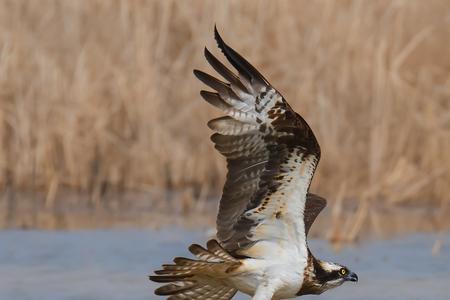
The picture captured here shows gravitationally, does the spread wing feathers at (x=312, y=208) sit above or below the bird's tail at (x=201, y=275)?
above

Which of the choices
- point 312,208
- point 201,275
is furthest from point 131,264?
point 201,275

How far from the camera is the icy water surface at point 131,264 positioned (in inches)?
354

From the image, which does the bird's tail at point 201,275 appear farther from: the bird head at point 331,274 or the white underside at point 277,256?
the bird head at point 331,274

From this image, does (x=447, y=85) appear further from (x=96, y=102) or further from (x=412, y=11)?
(x=96, y=102)

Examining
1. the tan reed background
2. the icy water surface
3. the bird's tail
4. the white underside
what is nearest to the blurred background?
the tan reed background

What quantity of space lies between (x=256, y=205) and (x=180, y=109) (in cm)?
451

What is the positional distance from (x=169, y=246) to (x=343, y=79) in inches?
98.1

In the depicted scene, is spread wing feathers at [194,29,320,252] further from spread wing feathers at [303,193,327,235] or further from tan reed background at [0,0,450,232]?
tan reed background at [0,0,450,232]

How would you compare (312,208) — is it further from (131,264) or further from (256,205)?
(131,264)

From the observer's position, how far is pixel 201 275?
734 centimetres

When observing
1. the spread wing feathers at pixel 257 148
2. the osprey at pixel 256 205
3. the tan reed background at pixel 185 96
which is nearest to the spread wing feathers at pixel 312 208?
the osprey at pixel 256 205

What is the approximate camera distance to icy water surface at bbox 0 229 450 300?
8.98 metres

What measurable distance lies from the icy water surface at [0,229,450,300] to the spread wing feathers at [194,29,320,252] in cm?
174

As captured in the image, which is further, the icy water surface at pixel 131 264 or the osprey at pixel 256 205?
the icy water surface at pixel 131 264
